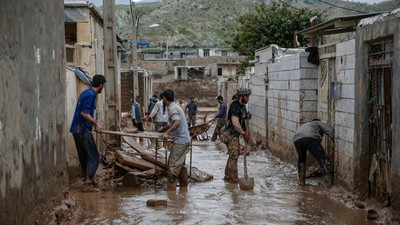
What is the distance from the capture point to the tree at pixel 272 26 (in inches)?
1079

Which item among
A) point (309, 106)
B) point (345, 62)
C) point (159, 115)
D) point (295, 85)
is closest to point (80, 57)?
point (295, 85)

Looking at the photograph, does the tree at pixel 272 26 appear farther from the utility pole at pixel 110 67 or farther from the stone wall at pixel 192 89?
the stone wall at pixel 192 89

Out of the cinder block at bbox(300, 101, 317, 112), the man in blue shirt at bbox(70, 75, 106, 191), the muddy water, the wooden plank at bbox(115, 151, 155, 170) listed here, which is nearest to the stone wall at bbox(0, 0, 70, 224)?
the muddy water

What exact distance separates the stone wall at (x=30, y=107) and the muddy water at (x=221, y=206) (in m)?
1.07

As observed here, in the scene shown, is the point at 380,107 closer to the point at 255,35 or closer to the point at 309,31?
the point at 309,31

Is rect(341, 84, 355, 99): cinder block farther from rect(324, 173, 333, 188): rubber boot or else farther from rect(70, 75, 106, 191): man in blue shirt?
rect(70, 75, 106, 191): man in blue shirt

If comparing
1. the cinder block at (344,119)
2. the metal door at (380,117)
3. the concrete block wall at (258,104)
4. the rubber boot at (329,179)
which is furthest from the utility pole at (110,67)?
the metal door at (380,117)

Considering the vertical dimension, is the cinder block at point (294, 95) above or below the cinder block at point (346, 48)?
below

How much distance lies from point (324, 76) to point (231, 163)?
2.78 metres

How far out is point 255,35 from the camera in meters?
28.0

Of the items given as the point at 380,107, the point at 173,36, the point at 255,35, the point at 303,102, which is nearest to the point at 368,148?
the point at 380,107

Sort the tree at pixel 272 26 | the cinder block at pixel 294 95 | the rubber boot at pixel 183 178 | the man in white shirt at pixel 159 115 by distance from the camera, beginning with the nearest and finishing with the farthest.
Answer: the rubber boot at pixel 183 178 → the cinder block at pixel 294 95 → the man in white shirt at pixel 159 115 → the tree at pixel 272 26

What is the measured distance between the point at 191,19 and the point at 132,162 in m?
108

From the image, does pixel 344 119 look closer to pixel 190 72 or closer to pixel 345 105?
pixel 345 105
